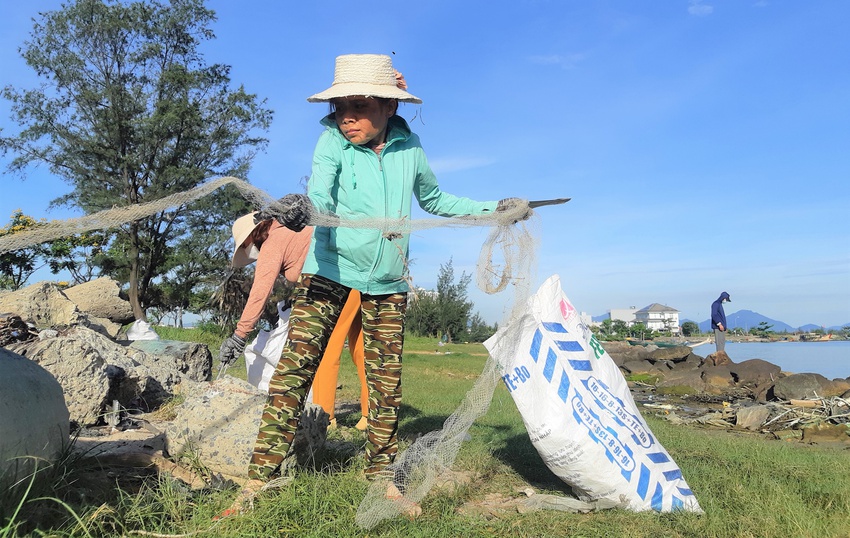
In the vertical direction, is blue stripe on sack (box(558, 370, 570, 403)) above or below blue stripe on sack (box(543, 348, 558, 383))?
below

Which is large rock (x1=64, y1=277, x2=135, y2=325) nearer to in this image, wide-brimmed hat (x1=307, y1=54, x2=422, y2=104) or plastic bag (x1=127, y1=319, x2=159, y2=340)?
plastic bag (x1=127, y1=319, x2=159, y2=340)

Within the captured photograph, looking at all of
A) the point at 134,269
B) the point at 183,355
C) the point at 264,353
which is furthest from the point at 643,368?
the point at 134,269

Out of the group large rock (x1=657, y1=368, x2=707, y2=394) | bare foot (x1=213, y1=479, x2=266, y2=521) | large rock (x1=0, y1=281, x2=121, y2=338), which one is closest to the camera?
bare foot (x1=213, y1=479, x2=266, y2=521)

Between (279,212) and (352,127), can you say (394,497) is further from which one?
(352,127)

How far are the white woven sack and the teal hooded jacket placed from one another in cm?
68

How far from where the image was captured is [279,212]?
2582 millimetres

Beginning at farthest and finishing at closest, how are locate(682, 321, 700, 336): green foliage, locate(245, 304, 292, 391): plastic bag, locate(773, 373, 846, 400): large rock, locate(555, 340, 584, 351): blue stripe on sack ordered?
locate(682, 321, 700, 336): green foliage, locate(773, 373, 846, 400): large rock, locate(245, 304, 292, 391): plastic bag, locate(555, 340, 584, 351): blue stripe on sack

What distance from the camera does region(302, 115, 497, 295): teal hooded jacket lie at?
3000 millimetres

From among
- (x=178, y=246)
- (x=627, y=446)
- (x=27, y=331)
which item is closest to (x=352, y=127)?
(x=627, y=446)

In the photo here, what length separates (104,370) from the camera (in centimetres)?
473

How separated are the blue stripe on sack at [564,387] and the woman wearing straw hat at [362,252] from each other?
0.79 metres

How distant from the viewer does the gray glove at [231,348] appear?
434 centimetres

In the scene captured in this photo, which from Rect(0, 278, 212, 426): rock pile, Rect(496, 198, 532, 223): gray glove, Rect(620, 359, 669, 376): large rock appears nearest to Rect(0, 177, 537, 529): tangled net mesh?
Rect(496, 198, 532, 223): gray glove

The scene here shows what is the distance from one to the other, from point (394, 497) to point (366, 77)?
6.35 feet
